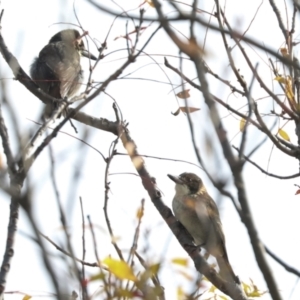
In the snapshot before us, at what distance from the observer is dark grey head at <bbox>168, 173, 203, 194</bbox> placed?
817cm

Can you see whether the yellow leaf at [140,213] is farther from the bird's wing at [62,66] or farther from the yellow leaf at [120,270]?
the bird's wing at [62,66]

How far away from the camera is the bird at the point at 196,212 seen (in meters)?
7.12

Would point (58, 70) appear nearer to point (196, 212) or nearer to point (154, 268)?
point (196, 212)

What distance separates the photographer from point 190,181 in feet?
27.2

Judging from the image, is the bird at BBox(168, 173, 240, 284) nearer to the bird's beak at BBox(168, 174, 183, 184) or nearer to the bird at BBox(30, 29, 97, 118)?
the bird's beak at BBox(168, 174, 183, 184)

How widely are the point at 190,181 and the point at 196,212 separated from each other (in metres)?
1.03

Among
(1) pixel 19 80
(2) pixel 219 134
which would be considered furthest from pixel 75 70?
(2) pixel 219 134

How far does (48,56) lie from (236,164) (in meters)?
7.62

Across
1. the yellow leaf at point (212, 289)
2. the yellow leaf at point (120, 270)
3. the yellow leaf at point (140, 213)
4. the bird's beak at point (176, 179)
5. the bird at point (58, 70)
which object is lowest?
the yellow leaf at point (120, 270)

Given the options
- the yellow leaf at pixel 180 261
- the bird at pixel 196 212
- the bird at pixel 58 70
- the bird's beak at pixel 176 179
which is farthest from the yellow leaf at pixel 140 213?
the bird at pixel 58 70

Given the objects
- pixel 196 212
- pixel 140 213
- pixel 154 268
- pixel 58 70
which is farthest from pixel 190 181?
pixel 154 268

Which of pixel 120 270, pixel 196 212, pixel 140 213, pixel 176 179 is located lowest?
pixel 120 270

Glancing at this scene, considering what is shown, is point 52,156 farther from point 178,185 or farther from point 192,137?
point 178,185

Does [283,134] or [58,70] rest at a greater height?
[58,70]
